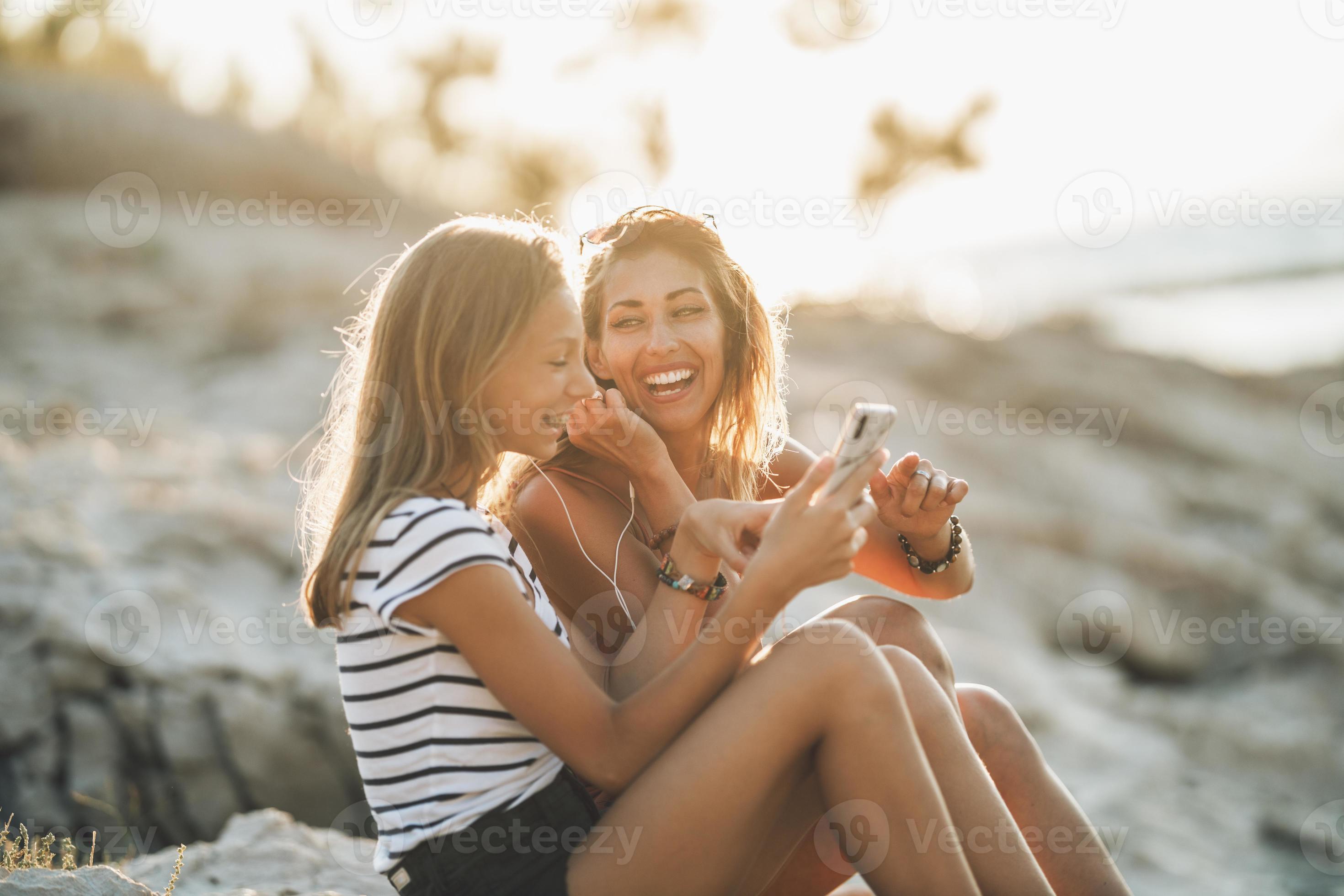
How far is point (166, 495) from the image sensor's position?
532cm

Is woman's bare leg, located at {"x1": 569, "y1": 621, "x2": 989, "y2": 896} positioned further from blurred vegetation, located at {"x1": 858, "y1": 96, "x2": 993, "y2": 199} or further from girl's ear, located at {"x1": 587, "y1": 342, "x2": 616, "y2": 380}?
blurred vegetation, located at {"x1": 858, "y1": 96, "x2": 993, "y2": 199}

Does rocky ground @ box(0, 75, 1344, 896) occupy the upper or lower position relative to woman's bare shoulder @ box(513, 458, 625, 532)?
lower

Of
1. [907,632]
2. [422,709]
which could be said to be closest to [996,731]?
[907,632]

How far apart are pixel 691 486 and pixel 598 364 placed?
0.49 m

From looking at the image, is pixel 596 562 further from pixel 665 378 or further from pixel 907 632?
pixel 907 632

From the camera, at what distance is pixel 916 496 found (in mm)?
2883

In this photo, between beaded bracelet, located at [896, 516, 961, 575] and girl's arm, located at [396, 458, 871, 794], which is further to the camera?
beaded bracelet, located at [896, 516, 961, 575]

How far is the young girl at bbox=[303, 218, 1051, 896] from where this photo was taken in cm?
196

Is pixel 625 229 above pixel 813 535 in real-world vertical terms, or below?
above

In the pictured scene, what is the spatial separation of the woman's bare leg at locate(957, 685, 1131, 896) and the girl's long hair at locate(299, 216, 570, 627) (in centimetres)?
145

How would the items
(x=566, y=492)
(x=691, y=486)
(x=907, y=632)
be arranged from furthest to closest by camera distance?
(x=691, y=486) → (x=566, y=492) → (x=907, y=632)

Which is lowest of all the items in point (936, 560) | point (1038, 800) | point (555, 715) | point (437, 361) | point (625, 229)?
point (1038, 800)

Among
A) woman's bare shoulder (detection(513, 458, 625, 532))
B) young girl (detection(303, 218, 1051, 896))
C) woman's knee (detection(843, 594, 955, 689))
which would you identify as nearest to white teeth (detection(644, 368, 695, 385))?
woman's bare shoulder (detection(513, 458, 625, 532))

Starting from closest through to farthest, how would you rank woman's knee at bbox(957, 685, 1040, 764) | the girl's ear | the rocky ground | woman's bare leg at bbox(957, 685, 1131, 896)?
woman's bare leg at bbox(957, 685, 1131, 896), woman's knee at bbox(957, 685, 1040, 764), the girl's ear, the rocky ground
